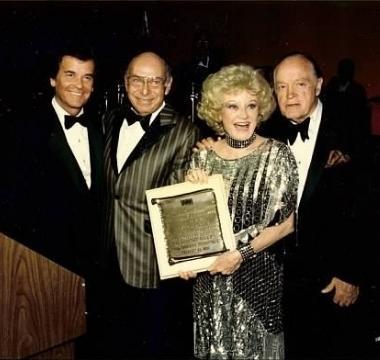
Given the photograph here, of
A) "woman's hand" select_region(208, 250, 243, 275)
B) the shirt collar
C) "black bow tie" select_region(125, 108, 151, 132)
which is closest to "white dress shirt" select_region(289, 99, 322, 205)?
"woman's hand" select_region(208, 250, 243, 275)

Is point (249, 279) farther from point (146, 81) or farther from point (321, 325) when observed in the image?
point (146, 81)

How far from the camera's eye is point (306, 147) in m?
2.66

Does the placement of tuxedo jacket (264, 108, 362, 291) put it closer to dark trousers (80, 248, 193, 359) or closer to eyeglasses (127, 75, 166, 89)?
eyeglasses (127, 75, 166, 89)

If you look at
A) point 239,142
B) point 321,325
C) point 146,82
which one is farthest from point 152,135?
point 321,325

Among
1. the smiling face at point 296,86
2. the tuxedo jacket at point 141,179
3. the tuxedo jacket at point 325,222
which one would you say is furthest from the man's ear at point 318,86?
the tuxedo jacket at point 141,179

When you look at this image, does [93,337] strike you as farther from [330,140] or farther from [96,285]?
[330,140]

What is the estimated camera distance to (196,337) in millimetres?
2539

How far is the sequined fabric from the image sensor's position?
2.38 m

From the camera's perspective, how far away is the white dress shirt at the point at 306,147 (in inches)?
104

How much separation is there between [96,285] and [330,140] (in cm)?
148

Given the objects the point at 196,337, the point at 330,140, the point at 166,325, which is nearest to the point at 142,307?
the point at 166,325

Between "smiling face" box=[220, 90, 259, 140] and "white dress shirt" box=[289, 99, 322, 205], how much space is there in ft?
1.16

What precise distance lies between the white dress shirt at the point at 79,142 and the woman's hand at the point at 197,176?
0.63 meters

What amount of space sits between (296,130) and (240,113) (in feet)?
1.23
